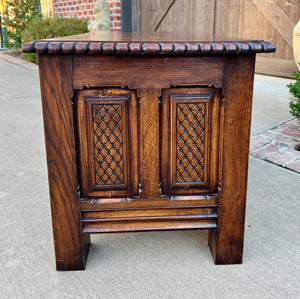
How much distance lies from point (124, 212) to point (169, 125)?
0.39 metres

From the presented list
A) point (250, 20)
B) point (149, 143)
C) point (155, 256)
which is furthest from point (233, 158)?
point (250, 20)

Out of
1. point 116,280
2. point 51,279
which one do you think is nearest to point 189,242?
point 116,280

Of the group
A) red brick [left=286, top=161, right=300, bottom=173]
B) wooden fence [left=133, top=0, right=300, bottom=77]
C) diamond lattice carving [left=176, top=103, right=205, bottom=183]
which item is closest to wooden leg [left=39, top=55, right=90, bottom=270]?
diamond lattice carving [left=176, top=103, right=205, bottom=183]

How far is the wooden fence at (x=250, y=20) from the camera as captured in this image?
4.91 m

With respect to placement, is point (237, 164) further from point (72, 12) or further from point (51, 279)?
point (72, 12)

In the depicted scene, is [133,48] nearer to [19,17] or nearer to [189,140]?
[189,140]

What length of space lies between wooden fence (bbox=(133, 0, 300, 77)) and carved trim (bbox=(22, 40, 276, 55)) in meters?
3.91

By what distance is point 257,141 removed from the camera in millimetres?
3186

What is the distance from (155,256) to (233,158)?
0.57 metres

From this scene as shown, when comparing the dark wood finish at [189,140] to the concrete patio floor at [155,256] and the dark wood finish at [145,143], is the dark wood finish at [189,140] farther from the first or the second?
the concrete patio floor at [155,256]

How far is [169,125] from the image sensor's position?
4.72 feet

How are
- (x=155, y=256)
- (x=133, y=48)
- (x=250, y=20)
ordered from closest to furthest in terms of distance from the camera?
(x=133, y=48) → (x=155, y=256) → (x=250, y=20)

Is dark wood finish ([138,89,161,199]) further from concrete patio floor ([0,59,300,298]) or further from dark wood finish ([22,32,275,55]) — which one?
concrete patio floor ([0,59,300,298])

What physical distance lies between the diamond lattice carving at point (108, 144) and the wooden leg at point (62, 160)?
0.29 feet
